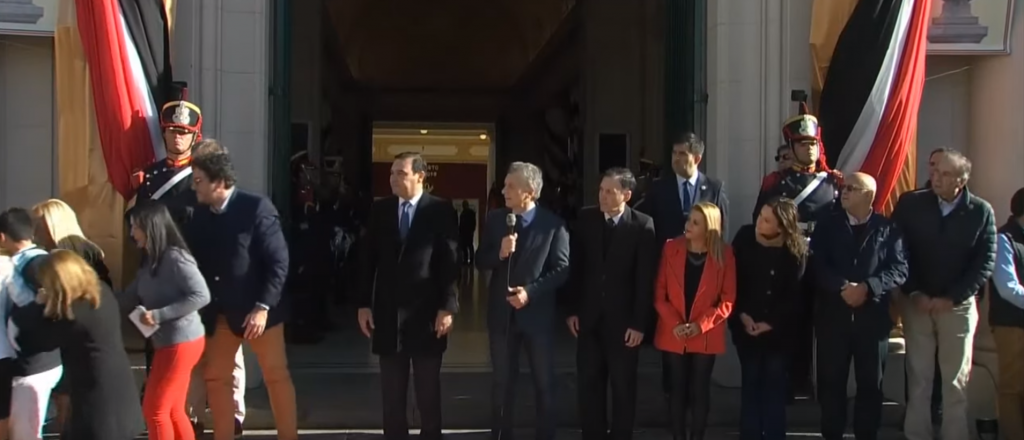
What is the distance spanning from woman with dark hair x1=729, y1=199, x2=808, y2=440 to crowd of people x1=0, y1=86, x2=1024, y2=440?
0.03ft

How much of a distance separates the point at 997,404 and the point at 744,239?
202 cm

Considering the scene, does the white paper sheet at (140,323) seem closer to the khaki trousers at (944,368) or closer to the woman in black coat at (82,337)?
the woman in black coat at (82,337)

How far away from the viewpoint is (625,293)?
18.1 feet

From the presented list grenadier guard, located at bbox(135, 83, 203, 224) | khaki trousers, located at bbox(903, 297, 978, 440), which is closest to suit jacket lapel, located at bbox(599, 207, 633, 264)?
khaki trousers, located at bbox(903, 297, 978, 440)

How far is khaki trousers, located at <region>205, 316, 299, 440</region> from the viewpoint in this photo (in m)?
5.21

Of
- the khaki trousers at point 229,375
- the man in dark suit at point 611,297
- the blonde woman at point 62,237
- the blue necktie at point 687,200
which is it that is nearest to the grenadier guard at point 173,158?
the blonde woman at point 62,237

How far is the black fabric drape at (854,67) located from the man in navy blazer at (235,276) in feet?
13.5

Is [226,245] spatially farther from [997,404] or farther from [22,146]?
[997,404]

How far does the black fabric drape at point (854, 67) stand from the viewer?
267 inches

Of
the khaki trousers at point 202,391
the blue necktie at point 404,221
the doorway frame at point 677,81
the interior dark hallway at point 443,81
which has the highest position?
the interior dark hallway at point 443,81

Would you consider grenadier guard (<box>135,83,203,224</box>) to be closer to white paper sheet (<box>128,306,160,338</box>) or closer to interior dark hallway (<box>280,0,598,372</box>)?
white paper sheet (<box>128,306,160,338</box>)

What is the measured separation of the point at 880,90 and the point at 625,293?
275cm

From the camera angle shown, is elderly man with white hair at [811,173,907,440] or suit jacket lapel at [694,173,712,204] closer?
elderly man with white hair at [811,173,907,440]

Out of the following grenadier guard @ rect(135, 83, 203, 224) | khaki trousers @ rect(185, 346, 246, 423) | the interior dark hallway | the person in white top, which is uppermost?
the interior dark hallway
